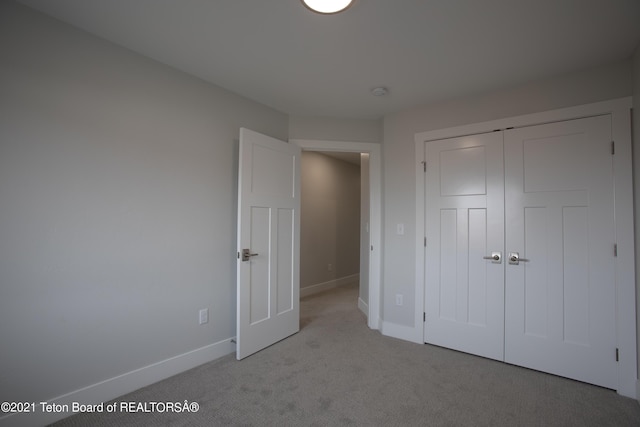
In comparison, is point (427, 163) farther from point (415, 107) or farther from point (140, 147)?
point (140, 147)

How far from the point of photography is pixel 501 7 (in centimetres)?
163

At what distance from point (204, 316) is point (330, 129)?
2277mm

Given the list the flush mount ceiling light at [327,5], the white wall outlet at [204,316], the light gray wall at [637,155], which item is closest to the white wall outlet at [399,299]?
the light gray wall at [637,155]

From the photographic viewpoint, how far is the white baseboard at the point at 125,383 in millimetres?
1687

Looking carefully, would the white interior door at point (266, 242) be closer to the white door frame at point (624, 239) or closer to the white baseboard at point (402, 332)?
the white baseboard at point (402, 332)

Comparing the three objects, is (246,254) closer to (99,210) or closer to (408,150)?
(99,210)

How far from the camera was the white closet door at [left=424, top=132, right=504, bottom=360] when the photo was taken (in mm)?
2611

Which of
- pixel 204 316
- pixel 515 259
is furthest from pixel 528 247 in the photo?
pixel 204 316

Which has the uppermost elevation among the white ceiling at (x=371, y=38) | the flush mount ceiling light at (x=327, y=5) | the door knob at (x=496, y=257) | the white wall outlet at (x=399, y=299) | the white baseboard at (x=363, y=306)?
the white ceiling at (x=371, y=38)

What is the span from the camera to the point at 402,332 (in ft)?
10.1

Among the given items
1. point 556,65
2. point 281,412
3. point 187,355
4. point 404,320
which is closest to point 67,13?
point 187,355

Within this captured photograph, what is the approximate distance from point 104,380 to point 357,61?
2.81 m

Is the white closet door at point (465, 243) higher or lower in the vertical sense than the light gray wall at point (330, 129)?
lower

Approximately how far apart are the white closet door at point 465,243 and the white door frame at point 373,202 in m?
0.55
